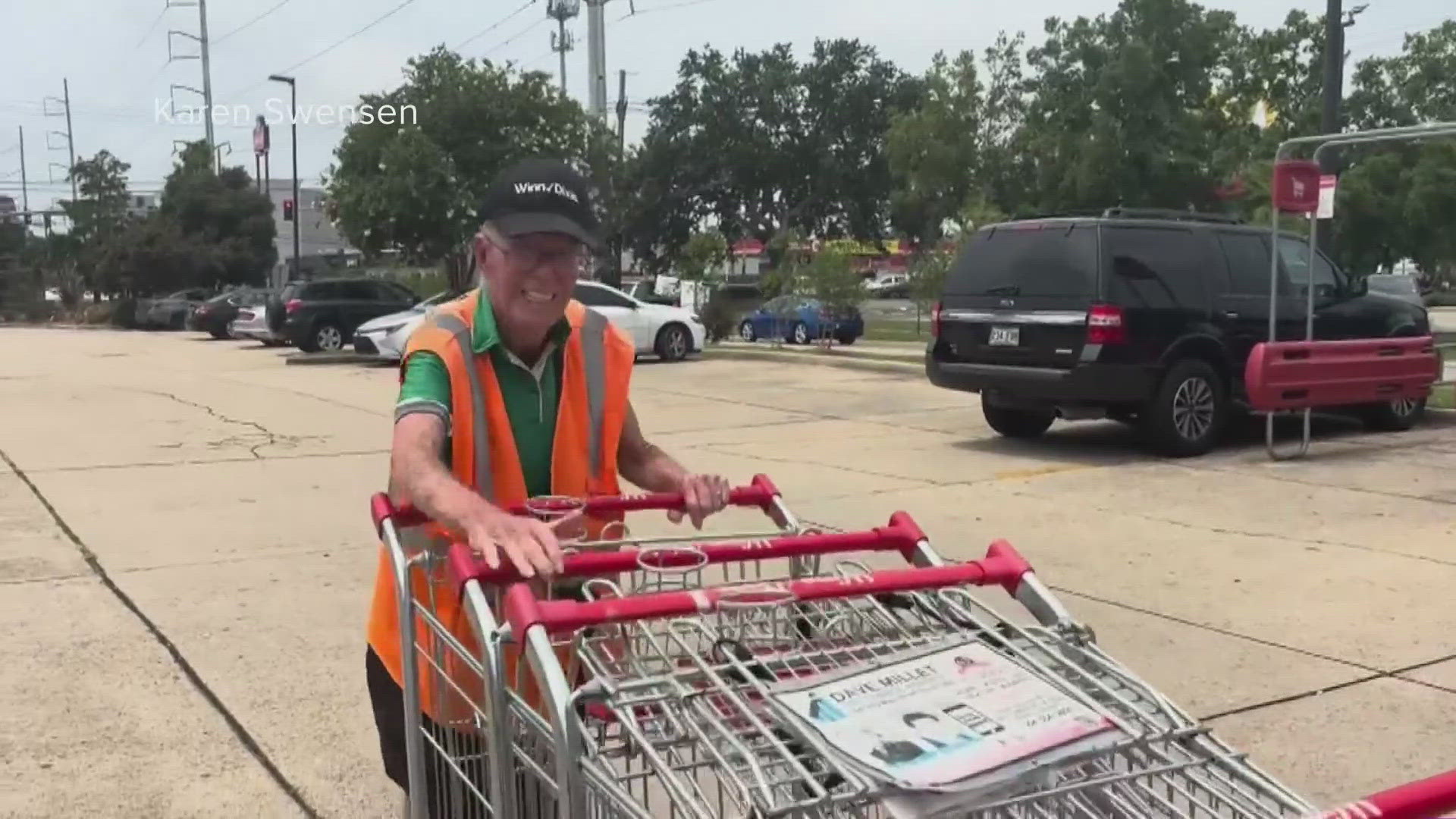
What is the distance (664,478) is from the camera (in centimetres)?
314

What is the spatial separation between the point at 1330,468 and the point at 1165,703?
29.8 feet

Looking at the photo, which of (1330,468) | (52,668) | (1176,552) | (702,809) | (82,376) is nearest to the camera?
(702,809)

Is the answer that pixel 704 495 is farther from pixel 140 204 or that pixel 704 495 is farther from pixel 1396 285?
pixel 140 204

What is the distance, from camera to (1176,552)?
7453mm

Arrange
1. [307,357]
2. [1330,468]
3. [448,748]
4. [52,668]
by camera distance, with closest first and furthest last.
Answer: [448,748], [52,668], [1330,468], [307,357]

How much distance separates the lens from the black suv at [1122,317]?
34.8 feet

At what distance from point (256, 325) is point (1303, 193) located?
23838 mm

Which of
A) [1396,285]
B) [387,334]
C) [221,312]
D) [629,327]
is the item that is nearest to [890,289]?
[1396,285]

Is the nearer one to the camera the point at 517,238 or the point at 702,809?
the point at 702,809

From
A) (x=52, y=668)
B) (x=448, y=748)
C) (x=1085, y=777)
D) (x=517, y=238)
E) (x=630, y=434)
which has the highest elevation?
(x=517, y=238)

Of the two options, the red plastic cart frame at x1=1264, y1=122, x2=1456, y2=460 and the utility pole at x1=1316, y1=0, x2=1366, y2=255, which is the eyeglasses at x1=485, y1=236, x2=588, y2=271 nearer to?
the red plastic cart frame at x1=1264, y1=122, x2=1456, y2=460

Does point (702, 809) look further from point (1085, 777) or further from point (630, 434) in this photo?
point (630, 434)

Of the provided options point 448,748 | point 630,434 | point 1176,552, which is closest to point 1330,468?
point 1176,552

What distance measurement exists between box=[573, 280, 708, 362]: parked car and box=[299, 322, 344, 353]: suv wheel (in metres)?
5.76
